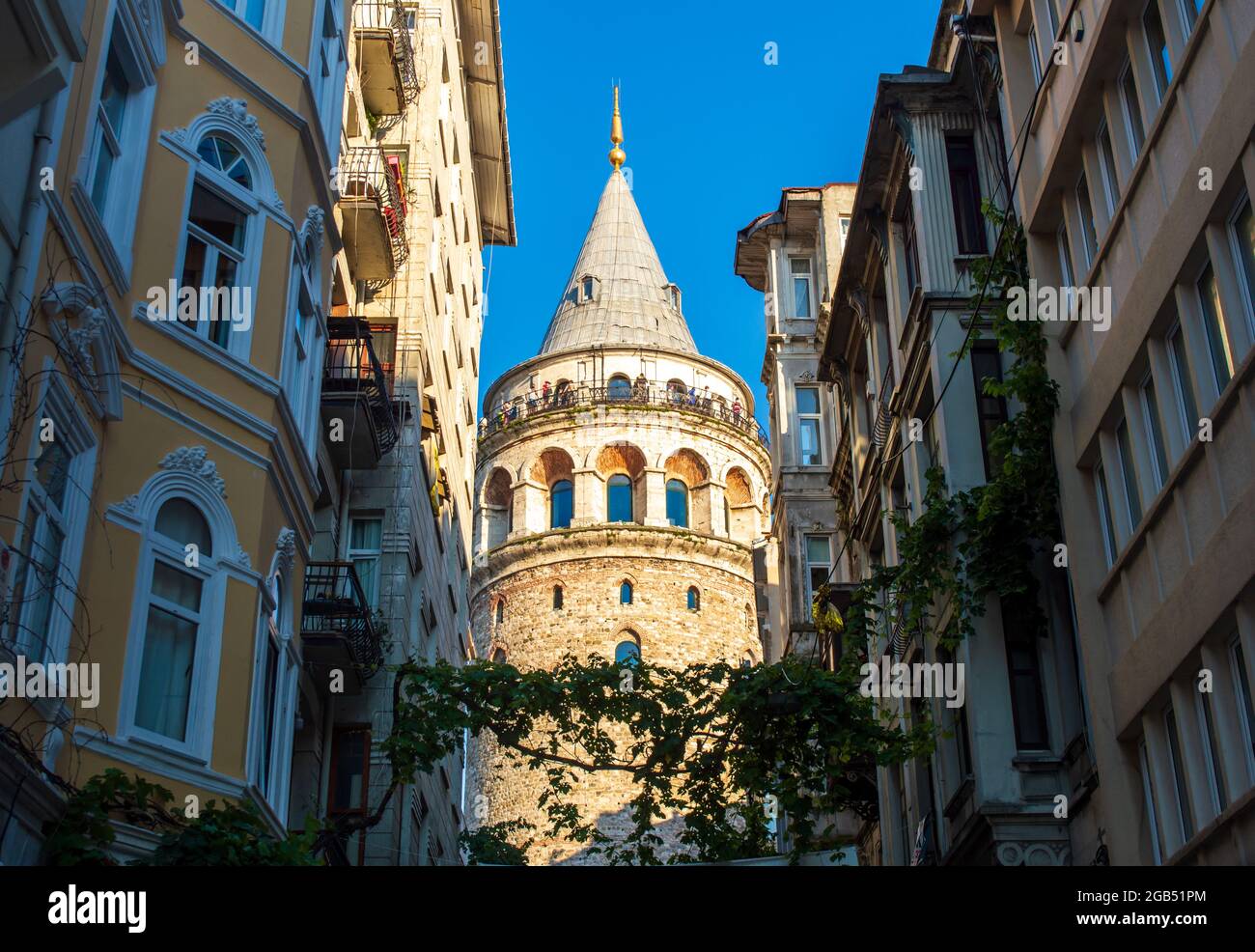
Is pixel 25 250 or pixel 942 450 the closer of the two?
pixel 25 250

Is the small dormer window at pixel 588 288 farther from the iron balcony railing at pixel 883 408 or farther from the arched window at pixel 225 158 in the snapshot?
the arched window at pixel 225 158

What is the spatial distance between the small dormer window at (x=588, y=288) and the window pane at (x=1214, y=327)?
5785cm

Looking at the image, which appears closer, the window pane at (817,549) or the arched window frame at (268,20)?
the arched window frame at (268,20)

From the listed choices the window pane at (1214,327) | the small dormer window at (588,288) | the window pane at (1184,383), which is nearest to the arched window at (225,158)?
the window pane at (1184,383)

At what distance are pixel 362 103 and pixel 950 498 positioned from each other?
599 inches

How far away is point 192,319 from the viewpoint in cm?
1566

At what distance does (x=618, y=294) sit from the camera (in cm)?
7062

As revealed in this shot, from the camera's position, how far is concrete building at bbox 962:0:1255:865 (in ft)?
40.9

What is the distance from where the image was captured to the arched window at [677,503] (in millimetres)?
64438

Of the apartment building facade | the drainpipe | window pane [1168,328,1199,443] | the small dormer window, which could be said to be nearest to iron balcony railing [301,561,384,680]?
the apartment building facade

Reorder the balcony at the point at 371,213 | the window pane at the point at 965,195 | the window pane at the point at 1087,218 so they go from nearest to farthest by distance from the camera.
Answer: the window pane at the point at 1087,218 → the window pane at the point at 965,195 → the balcony at the point at 371,213

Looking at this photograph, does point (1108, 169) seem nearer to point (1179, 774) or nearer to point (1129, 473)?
point (1129, 473)

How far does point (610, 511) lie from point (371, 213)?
3745 cm

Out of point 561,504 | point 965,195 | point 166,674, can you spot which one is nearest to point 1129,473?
point 965,195
